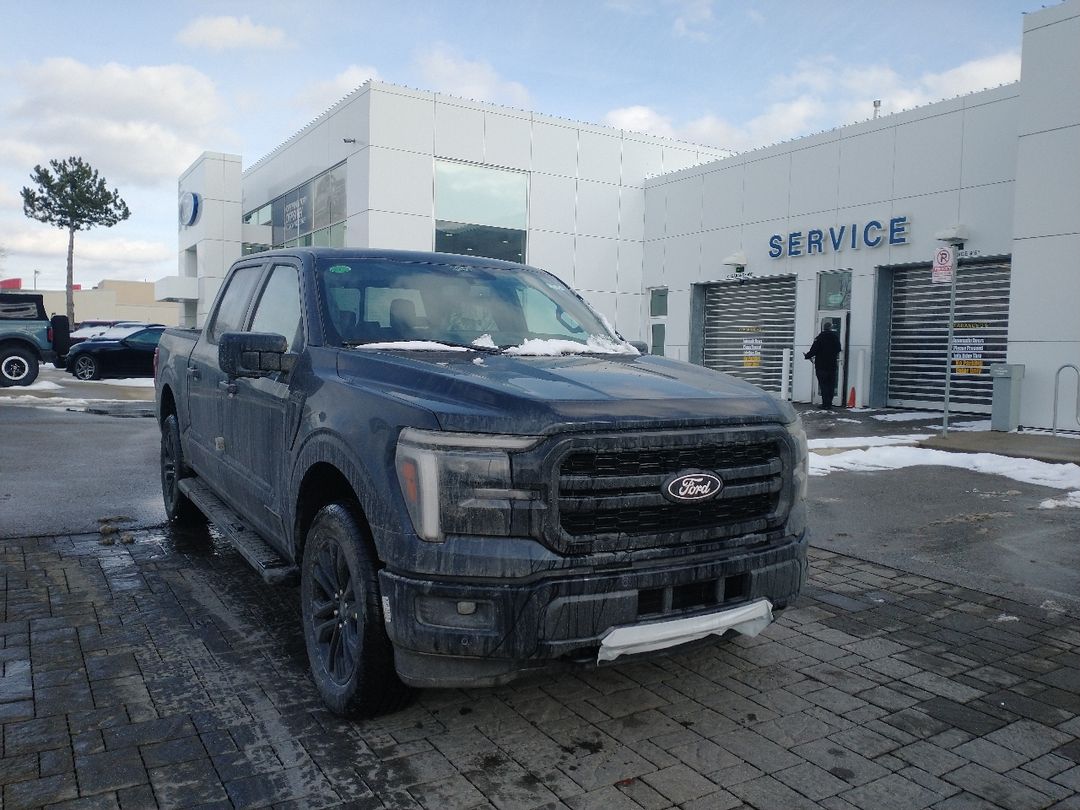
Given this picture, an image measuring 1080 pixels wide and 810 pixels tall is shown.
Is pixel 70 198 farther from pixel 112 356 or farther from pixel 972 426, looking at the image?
pixel 972 426

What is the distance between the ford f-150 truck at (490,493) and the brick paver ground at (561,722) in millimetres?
324

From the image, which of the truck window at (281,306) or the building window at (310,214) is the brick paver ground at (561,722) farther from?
the building window at (310,214)

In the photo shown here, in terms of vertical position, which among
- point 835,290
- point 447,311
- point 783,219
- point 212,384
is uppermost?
point 783,219

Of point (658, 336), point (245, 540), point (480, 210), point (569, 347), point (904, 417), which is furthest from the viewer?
point (658, 336)

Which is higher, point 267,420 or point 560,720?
point 267,420

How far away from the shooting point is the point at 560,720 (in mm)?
3467

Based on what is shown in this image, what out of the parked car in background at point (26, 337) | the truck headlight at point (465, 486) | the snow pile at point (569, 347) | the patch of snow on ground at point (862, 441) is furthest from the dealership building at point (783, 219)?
the truck headlight at point (465, 486)

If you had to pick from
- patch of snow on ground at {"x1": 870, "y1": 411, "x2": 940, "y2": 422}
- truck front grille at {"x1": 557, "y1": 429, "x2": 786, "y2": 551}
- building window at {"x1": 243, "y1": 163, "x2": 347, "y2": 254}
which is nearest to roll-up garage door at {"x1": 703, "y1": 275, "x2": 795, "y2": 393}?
patch of snow on ground at {"x1": 870, "y1": 411, "x2": 940, "y2": 422}

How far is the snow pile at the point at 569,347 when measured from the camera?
4.04 metres


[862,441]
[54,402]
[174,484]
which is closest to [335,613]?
[174,484]

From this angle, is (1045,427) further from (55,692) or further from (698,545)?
(55,692)

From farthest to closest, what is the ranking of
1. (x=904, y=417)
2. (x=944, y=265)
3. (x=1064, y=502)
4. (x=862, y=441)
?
(x=904, y=417) < (x=862, y=441) < (x=944, y=265) < (x=1064, y=502)

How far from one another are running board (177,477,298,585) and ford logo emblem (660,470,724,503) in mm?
1775

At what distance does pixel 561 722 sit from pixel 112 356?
23.5 m
